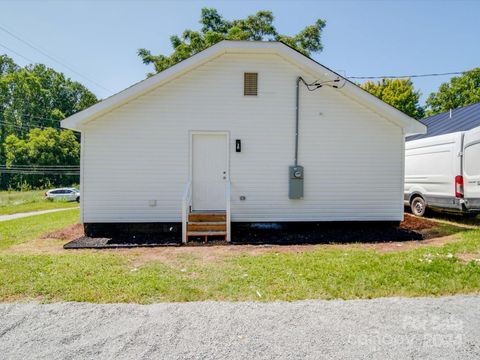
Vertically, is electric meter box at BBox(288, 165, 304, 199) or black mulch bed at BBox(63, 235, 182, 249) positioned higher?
electric meter box at BBox(288, 165, 304, 199)

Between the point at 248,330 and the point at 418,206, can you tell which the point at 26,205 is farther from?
the point at 418,206

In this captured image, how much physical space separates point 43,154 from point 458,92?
54992 mm

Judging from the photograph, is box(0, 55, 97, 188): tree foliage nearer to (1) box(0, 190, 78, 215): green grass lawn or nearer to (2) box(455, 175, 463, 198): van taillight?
(1) box(0, 190, 78, 215): green grass lawn

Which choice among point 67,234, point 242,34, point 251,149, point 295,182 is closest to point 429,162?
point 295,182

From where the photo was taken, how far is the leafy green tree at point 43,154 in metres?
45.6

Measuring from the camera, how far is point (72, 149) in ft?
158

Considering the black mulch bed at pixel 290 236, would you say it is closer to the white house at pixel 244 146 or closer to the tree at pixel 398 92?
the white house at pixel 244 146

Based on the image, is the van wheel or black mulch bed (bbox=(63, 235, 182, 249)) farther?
the van wheel

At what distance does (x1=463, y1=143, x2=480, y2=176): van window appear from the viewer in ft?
25.5

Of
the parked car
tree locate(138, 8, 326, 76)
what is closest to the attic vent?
tree locate(138, 8, 326, 76)

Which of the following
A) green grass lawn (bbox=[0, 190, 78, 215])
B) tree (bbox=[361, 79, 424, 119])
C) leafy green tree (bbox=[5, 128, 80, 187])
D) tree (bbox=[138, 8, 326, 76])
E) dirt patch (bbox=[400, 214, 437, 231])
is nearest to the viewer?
dirt patch (bbox=[400, 214, 437, 231])

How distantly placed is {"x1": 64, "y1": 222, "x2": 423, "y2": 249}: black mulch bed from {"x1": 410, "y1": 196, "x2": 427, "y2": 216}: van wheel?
7.89 ft

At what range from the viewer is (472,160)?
790 cm

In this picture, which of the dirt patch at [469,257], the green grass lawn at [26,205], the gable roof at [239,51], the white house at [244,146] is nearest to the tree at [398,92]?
the gable roof at [239,51]
